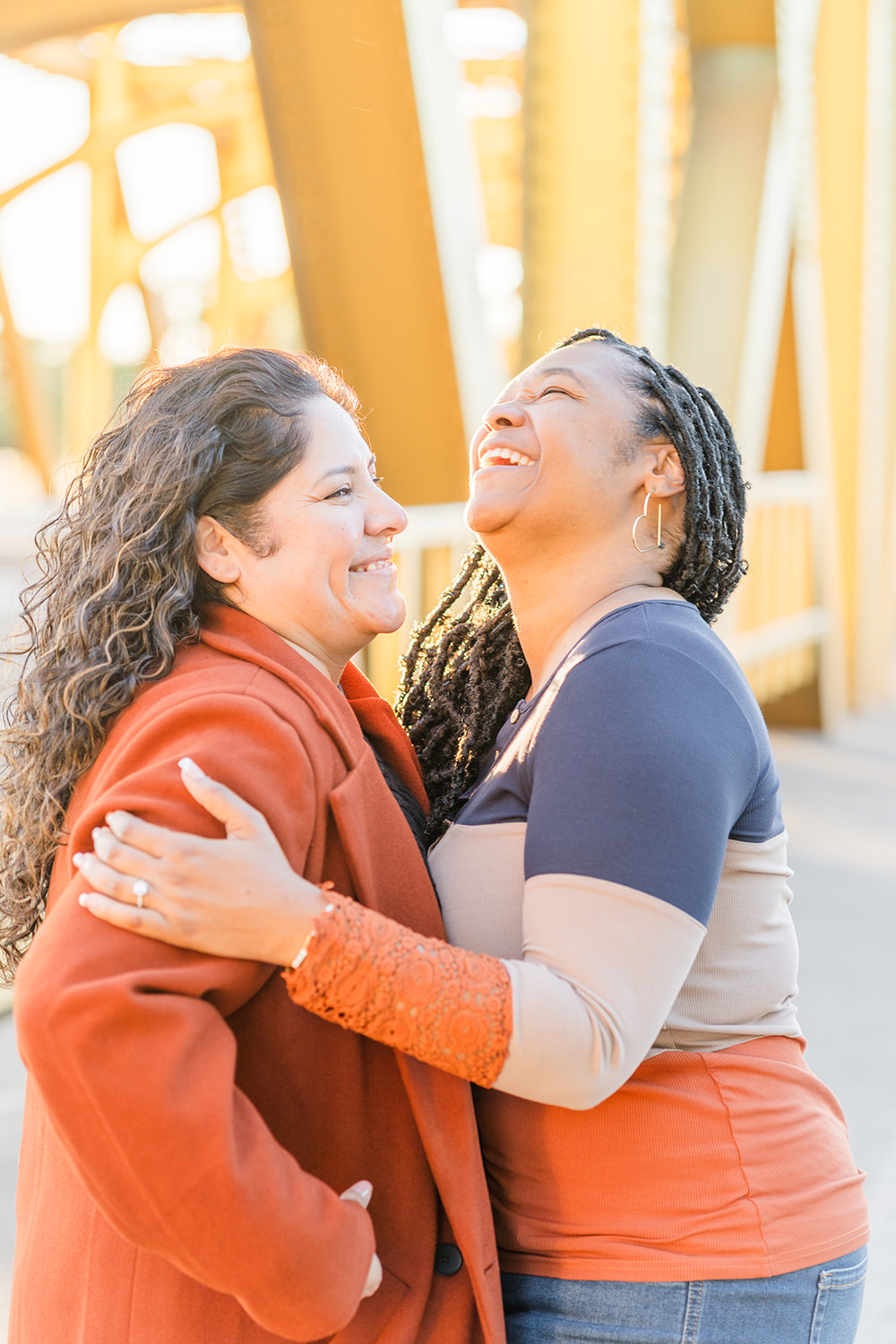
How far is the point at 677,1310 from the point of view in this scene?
4.84ft

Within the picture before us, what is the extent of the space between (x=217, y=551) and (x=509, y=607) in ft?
2.31

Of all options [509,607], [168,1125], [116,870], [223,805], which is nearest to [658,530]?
[509,607]

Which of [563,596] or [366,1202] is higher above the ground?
[563,596]

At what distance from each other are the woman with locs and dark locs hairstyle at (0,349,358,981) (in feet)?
1.02

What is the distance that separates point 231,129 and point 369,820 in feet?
50.9

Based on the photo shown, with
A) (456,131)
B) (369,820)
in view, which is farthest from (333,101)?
(369,820)

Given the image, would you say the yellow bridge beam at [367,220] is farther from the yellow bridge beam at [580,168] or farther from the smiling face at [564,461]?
the smiling face at [564,461]

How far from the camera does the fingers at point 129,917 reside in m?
1.19

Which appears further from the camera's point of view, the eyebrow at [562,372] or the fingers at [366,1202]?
the eyebrow at [562,372]

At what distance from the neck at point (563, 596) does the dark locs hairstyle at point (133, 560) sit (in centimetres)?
45

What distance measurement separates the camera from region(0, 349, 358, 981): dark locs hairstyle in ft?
4.93

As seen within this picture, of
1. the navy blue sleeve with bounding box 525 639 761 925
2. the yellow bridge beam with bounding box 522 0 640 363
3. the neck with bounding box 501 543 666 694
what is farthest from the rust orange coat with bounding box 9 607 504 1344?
the yellow bridge beam with bounding box 522 0 640 363

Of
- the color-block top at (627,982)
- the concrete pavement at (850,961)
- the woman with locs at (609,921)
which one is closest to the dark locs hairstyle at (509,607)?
the woman with locs at (609,921)

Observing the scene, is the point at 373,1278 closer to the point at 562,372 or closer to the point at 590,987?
the point at 590,987
